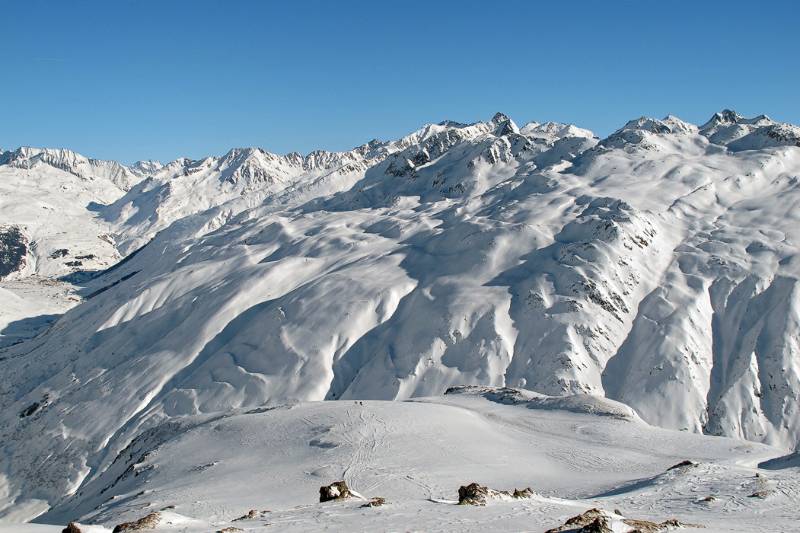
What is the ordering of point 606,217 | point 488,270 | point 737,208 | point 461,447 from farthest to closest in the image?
point 737,208
point 606,217
point 488,270
point 461,447

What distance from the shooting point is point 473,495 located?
86.8 feet

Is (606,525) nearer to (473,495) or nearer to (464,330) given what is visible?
(473,495)

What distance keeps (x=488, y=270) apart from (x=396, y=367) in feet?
112

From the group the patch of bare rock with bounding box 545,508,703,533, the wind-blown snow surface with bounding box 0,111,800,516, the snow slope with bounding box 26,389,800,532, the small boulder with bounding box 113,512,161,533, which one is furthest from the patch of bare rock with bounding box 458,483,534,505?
the wind-blown snow surface with bounding box 0,111,800,516

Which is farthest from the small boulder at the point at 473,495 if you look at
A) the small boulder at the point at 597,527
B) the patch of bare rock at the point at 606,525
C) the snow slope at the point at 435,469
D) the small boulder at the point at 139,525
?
the small boulder at the point at 139,525

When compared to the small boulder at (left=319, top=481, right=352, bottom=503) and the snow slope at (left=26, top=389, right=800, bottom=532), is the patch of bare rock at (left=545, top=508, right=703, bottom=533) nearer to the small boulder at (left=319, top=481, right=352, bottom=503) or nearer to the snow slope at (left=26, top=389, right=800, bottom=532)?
the snow slope at (left=26, top=389, right=800, bottom=532)

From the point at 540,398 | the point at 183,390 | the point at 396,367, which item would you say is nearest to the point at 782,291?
the point at 396,367

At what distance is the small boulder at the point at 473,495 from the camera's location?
1020 inches

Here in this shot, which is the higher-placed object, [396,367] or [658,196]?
[658,196]

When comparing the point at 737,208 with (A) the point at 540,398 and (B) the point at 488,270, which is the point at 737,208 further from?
(A) the point at 540,398

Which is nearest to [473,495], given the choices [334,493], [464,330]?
[334,493]

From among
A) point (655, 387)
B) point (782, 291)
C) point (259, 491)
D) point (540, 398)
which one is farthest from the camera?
point (782, 291)

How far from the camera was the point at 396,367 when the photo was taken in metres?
109

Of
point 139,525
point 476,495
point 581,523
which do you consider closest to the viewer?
point 581,523
